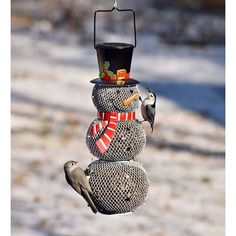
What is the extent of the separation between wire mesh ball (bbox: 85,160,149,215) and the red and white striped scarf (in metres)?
0.07

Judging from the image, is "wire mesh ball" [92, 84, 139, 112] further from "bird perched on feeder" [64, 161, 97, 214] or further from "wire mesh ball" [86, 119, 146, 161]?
"bird perched on feeder" [64, 161, 97, 214]

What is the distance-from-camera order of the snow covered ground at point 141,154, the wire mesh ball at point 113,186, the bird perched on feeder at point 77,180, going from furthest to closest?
the snow covered ground at point 141,154
the wire mesh ball at point 113,186
the bird perched on feeder at point 77,180

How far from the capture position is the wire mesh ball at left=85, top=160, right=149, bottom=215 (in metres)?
2.01

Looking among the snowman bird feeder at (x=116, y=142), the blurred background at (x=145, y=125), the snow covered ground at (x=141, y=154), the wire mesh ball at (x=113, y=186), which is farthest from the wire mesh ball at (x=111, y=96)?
the snow covered ground at (x=141, y=154)

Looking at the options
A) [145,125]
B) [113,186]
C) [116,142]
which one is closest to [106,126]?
[116,142]

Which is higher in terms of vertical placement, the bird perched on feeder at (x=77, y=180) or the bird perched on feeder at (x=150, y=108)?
the bird perched on feeder at (x=150, y=108)

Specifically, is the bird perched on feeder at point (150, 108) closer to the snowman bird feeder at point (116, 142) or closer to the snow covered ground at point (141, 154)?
the snowman bird feeder at point (116, 142)

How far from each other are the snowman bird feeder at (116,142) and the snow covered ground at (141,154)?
263 centimetres

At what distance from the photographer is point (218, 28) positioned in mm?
9734

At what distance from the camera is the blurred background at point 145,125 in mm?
4906

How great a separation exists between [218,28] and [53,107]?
3.39 metres
